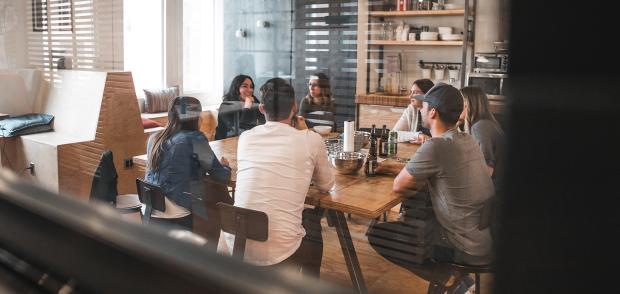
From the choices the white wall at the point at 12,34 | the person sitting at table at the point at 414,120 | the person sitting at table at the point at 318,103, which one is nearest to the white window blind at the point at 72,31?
the white wall at the point at 12,34

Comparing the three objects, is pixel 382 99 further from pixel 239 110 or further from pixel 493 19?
pixel 493 19

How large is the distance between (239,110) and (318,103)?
0.72ft

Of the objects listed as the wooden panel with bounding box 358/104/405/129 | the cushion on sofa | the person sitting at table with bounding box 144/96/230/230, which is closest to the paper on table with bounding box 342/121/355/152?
the wooden panel with bounding box 358/104/405/129

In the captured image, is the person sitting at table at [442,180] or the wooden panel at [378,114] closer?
the person sitting at table at [442,180]

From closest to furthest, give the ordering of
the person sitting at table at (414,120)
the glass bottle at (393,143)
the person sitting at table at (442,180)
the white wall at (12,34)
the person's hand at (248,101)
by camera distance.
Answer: the person sitting at table at (442,180)
the white wall at (12,34)
the person sitting at table at (414,120)
the person's hand at (248,101)
the glass bottle at (393,143)

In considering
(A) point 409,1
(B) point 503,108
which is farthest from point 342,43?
(B) point 503,108

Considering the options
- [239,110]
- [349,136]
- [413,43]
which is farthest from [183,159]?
[413,43]

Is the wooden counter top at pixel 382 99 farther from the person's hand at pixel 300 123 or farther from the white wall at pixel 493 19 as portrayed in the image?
the white wall at pixel 493 19

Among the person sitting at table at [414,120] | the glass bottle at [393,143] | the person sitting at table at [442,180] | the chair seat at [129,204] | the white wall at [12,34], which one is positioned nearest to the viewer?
the chair seat at [129,204]

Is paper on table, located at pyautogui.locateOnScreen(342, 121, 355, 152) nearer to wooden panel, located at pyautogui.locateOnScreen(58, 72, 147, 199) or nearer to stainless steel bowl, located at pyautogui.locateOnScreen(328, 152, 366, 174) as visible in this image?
stainless steel bowl, located at pyautogui.locateOnScreen(328, 152, 366, 174)

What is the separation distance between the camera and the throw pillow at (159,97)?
134 centimetres

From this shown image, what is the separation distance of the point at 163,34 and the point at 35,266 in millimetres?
880

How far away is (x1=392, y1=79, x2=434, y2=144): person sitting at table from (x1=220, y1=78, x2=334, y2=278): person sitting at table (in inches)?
8.9

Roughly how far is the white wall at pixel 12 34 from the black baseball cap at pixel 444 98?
0.89m
